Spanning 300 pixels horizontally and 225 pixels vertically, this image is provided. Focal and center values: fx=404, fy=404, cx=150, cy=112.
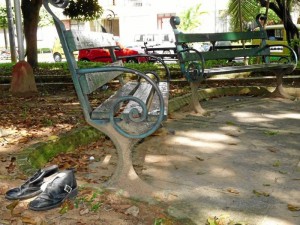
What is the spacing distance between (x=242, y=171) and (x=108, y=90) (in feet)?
15.2

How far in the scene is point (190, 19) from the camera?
33938 millimetres

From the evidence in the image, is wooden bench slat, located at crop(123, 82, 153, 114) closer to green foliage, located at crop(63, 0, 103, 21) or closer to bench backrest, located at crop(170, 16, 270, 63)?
bench backrest, located at crop(170, 16, 270, 63)

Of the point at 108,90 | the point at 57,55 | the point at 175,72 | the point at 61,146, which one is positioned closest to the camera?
the point at 61,146

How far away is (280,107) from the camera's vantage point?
5770 millimetres

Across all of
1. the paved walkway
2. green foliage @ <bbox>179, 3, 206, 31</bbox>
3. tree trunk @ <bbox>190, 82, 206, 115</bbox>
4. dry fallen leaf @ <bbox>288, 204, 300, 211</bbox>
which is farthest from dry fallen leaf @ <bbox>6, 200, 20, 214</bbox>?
green foliage @ <bbox>179, 3, 206, 31</bbox>

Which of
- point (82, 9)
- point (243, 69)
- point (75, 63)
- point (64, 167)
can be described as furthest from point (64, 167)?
point (82, 9)

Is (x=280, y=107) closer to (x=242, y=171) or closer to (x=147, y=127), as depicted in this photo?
(x=242, y=171)

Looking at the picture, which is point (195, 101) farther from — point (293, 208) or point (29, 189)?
point (29, 189)

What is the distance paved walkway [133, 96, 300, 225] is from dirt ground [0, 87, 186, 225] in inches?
10.1

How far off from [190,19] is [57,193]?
1296 inches

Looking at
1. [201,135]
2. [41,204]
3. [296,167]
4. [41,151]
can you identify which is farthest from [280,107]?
[41,204]

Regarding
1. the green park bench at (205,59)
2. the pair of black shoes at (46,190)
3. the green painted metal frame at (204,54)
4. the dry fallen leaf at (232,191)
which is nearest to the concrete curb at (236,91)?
the green park bench at (205,59)

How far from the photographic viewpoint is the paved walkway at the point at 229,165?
250 cm

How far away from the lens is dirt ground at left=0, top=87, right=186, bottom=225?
2.17 m
